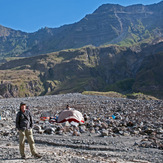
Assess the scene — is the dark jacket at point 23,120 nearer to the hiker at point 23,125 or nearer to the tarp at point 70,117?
the hiker at point 23,125

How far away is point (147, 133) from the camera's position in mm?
14102

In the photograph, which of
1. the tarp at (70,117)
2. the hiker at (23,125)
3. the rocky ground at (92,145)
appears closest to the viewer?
the rocky ground at (92,145)

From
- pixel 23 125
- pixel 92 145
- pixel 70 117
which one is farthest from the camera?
pixel 70 117

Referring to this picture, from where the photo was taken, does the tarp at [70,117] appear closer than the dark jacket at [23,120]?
No

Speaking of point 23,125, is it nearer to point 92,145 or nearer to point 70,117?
point 92,145

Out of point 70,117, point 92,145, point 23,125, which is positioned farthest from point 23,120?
point 70,117

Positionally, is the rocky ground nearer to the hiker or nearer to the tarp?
the hiker

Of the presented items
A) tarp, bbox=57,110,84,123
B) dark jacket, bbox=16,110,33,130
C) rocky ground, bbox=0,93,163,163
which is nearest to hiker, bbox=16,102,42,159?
dark jacket, bbox=16,110,33,130

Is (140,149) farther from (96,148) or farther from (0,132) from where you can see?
(0,132)

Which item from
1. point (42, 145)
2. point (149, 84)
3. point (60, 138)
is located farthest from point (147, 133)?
point (149, 84)

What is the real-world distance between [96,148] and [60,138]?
8.84 ft

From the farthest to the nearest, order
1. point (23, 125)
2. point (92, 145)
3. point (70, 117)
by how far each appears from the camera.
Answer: point (70, 117) → point (92, 145) → point (23, 125)

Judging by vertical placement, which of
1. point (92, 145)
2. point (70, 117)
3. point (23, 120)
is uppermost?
point (23, 120)

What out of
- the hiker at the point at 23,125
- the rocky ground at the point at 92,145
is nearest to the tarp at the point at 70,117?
the rocky ground at the point at 92,145
